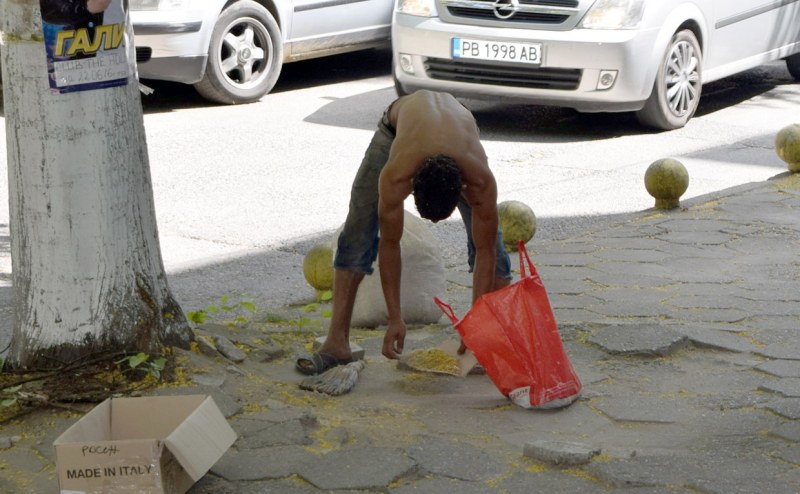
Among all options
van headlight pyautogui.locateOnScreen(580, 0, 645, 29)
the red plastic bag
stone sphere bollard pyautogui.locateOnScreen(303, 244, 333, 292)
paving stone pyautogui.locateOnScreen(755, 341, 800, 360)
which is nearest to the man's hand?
the red plastic bag

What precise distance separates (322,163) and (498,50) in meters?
1.73

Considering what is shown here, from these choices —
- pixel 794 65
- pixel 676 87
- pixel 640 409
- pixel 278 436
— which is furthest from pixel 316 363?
pixel 794 65

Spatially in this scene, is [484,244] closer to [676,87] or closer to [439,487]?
[439,487]

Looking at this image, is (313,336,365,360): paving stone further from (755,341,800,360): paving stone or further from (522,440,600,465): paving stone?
(755,341,800,360): paving stone

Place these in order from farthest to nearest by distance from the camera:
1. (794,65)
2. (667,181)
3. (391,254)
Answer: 1. (794,65)
2. (667,181)
3. (391,254)

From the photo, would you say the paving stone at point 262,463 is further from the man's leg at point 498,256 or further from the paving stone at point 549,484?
the man's leg at point 498,256

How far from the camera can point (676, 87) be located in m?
9.50

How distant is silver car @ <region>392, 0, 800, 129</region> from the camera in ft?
29.2

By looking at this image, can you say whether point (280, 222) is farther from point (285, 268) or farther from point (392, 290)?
point (392, 290)

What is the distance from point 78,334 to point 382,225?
107 centimetres

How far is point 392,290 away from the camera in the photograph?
4.28 meters

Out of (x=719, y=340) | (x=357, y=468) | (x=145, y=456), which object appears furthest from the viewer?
(x=719, y=340)

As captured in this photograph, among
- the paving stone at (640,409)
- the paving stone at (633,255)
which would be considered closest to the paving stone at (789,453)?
the paving stone at (640,409)

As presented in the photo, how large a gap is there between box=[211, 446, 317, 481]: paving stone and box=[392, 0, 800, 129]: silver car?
580 centimetres
